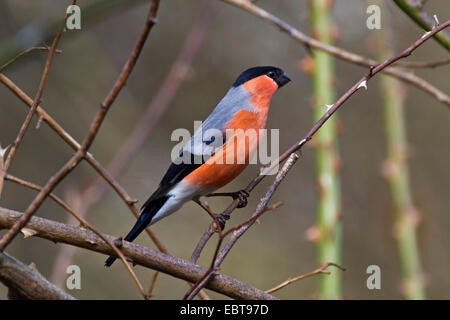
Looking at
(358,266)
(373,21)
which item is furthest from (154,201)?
(358,266)

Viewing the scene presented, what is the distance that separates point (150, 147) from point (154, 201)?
280cm

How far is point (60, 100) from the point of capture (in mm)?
4879

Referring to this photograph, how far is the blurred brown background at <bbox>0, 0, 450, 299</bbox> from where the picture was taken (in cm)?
484

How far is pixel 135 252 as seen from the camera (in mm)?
1444

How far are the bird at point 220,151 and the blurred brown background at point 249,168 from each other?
181 cm

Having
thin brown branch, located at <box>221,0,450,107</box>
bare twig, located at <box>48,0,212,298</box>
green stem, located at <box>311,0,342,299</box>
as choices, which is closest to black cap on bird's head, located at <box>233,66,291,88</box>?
green stem, located at <box>311,0,342,299</box>

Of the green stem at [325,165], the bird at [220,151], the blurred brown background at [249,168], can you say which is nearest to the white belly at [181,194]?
the bird at [220,151]

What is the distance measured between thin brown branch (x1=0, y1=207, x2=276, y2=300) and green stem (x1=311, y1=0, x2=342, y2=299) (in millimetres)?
1061

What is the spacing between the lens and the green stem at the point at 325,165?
97.6 inches

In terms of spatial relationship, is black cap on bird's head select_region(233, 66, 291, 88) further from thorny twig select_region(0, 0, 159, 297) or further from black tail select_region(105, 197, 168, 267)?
thorny twig select_region(0, 0, 159, 297)

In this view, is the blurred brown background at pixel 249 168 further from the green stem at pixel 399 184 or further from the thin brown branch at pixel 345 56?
the thin brown branch at pixel 345 56

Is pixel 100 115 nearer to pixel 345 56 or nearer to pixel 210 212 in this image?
pixel 210 212

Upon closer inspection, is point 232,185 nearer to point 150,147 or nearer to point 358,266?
point 150,147

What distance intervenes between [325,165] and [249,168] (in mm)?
2810
